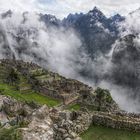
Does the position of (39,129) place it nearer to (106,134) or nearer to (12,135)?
(12,135)

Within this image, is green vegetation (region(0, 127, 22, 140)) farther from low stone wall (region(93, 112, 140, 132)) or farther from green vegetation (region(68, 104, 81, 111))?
green vegetation (region(68, 104, 81, 111))

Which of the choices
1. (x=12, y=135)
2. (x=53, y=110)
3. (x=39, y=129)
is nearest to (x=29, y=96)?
(x=53, y=110)

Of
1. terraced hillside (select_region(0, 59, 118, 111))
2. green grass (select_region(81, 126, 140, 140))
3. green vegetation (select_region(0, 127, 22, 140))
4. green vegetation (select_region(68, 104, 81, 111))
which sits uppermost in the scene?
green vegetation (select_region(0, 127, 22, 140))

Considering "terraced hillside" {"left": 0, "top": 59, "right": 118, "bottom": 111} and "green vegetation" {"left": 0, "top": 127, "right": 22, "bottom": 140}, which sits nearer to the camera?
"green vegetation" {"left": 0, "top": 127, "right": 22, "bottom": 140}

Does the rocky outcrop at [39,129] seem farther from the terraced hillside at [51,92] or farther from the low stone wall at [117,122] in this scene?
the terraced hillside at [51,92]

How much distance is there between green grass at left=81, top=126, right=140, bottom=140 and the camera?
3070cm

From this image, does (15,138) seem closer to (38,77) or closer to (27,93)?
(27,93)

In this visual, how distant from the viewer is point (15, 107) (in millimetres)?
59625

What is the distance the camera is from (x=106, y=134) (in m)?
31.5

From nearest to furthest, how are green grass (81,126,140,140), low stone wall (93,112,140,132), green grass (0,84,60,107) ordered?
green grass (81,126,140,140), low stone wall (93,112,140,132), green grass (0,84,60,107)

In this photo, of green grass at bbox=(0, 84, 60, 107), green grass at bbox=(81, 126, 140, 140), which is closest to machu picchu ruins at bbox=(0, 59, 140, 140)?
green grass at bbox=(0, 84, 60, 107)

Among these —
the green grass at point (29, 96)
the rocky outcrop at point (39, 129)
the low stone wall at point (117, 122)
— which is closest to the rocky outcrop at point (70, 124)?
the rocky outcrop at point (39, 129)

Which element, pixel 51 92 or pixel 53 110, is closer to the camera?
pixel 53 110

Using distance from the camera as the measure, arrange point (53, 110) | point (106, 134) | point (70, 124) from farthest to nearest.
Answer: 1. point (53, 110)
2. point (106, 134)
3. point (70, 124)
